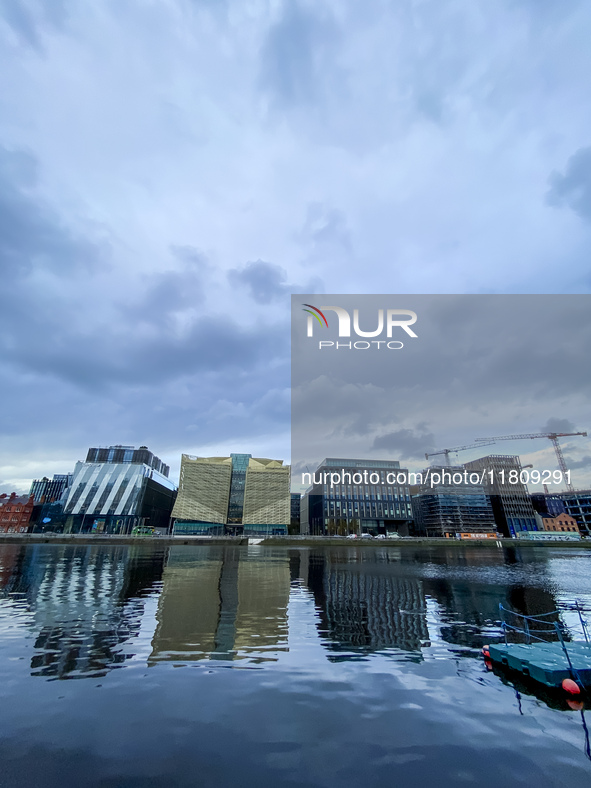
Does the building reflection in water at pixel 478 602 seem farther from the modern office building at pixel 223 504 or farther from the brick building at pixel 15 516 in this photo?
the brick building at pixel 15 516

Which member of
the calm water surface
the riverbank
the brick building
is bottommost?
the calm water surface

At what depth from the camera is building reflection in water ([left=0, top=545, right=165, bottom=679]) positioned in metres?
16.2

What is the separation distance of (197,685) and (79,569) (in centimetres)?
4712

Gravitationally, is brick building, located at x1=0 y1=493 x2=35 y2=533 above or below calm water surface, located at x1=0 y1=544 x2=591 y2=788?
above

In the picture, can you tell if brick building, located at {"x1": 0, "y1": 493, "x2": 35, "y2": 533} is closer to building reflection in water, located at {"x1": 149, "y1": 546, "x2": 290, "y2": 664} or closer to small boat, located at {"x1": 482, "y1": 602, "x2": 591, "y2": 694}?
building reflection in water, located at {"x1": 149, "y1": 546, "x2": 290, "y2": 664}

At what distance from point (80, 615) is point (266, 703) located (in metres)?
17.2

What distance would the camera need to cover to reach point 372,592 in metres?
34.7

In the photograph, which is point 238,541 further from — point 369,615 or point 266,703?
point 266,703

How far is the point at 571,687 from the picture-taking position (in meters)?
13.8

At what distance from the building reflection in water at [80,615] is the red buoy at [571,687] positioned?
1716cm

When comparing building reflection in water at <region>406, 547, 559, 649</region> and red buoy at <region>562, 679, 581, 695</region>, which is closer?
red buoy at <region>562, 679, 581, 695</region>

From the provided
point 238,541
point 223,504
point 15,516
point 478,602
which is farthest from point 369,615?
point 15,516

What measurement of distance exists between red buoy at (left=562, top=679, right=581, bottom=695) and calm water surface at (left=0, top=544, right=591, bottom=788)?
56 centimetres

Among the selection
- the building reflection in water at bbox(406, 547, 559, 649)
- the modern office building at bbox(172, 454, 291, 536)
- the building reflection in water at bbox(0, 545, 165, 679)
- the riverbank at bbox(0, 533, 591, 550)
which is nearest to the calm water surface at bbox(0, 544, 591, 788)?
the building reflection in water at bbox(0, 545, 165, 679)
